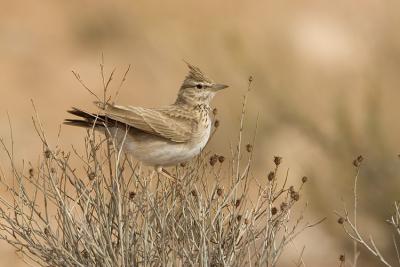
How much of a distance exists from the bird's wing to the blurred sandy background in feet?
→ 8.62

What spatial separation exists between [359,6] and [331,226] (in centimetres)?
871

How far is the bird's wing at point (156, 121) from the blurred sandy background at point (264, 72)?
8.62ft

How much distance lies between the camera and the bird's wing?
616cm

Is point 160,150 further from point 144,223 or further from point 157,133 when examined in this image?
point 144,223

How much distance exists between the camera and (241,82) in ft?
35.7

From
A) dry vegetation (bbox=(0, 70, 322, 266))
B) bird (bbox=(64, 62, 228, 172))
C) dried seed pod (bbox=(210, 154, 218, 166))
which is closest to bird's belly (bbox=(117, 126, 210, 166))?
bird (bbox=(64, 62, 228, 172))

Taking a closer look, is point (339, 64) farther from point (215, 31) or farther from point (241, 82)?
point (241, 82)

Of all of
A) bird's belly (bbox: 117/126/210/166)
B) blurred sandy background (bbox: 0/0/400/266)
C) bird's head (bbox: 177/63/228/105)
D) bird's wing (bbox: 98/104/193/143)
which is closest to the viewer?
bird's wing (bbox: 98/104/193/143)

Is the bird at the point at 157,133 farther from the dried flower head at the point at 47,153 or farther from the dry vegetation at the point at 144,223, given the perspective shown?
the dried flower head at the point at 47,153

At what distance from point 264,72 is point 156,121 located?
4.18 m

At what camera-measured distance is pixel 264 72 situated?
34.2 feet

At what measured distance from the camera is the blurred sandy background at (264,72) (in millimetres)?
8945

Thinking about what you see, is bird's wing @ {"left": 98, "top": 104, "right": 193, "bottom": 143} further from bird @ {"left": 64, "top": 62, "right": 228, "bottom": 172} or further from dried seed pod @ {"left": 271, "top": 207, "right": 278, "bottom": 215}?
dried seed pod @ {"left": 271, "top": 207, "right": 278, "bottom": 215}

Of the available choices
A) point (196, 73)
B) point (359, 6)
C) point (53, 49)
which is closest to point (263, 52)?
point (359, 6)
